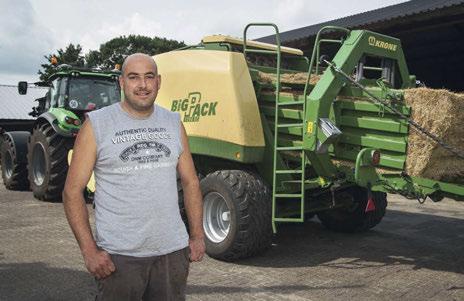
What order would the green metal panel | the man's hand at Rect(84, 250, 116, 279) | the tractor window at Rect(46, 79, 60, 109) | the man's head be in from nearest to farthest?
the man's hand at Rect(84, 250, 116, 279) < the man's head < the green metal panel < the tractor window at Rect(46, 79, 60, 109)

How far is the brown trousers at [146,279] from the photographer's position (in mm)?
2340

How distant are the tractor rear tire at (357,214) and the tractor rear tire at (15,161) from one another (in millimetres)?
6452

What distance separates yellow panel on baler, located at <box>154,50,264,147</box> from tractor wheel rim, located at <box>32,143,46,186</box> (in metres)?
4.38

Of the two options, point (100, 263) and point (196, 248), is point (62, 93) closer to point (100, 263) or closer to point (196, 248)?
point (196, 248)

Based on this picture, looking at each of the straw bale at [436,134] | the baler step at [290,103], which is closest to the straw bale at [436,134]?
the straw bale at [436,134]

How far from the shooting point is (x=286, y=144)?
543 centimetres

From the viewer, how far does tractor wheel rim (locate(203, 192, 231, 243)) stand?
5484mm

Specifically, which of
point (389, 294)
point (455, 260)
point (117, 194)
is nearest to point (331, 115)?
point (389, 294)

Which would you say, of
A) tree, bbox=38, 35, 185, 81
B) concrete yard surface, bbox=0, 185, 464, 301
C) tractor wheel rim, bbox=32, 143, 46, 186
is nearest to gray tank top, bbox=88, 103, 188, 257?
concrete yard surface, bbox=0, 185, 464, 301

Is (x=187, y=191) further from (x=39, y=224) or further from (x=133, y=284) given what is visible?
(x=39, y=224)

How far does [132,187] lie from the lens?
234cm

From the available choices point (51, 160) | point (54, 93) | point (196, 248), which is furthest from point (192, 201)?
point (54, 93)

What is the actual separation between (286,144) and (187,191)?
2890 millimetres

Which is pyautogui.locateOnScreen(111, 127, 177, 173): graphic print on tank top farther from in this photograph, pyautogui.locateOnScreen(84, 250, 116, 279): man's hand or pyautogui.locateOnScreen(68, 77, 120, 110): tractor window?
pyautogui.locateOnScreen(68, 77, 120, 110): tractor window
